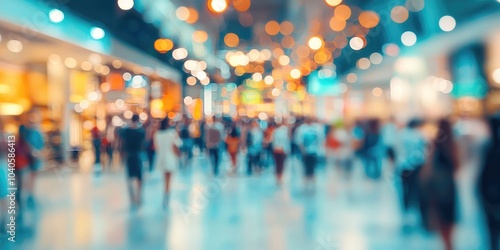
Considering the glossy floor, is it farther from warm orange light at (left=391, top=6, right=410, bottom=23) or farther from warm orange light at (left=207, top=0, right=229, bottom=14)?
warm orange light at (left=391, top=6, right=410, bottom=23)

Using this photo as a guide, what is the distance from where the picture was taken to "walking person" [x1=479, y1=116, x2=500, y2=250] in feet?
14.4

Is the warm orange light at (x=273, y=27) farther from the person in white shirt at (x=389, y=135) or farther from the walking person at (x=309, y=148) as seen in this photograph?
the walking person at (x=309, y=148)

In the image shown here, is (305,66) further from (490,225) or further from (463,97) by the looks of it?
(490,225)

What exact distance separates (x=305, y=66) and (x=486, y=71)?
30.1ft

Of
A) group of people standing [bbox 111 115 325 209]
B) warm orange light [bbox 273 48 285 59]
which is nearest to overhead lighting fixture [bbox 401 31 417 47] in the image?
group of people standing [bbox 111 115 325 209]

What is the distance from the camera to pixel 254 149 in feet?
43.6

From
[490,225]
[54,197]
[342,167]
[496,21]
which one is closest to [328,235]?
[490,225]

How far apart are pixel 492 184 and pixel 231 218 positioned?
12.0 feet

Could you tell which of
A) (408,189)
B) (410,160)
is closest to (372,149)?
(408,189)

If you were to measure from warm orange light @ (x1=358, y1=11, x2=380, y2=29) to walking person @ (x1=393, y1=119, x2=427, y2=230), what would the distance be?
10660 millimetres

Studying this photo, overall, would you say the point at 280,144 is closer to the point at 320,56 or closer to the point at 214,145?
the point at 214,145

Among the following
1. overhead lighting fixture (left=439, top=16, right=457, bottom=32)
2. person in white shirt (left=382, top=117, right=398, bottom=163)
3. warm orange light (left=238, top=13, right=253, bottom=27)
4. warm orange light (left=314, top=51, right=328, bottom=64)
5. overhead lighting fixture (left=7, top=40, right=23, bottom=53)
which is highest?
warm orange light (left=238, top=13, right=253, bottom=27)

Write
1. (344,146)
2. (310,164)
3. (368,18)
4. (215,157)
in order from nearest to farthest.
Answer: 1. (310,164)
2. (344,146)
3. (215,157)
4. (368,18)

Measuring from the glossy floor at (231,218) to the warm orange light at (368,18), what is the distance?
24.0 feet
